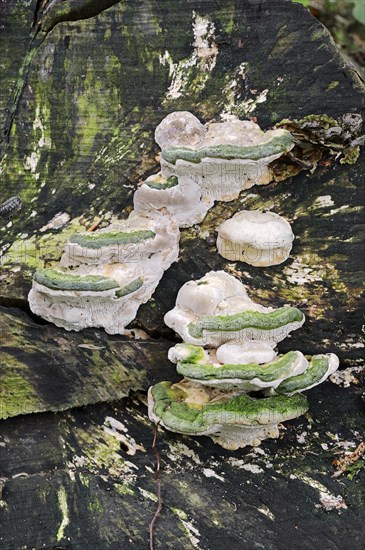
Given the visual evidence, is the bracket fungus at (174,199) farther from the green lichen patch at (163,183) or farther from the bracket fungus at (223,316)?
the bracket fungus at (223,316)

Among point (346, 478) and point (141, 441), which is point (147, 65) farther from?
point (346, 478)

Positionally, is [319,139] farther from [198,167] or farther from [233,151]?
[198,167]

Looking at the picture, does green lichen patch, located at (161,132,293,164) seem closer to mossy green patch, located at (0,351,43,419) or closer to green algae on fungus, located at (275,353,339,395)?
green algae on fungus, located at (275,353,339,395)

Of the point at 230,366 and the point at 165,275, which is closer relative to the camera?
the point at 230,366

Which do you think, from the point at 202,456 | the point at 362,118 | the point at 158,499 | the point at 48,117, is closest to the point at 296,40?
the point at 362,118

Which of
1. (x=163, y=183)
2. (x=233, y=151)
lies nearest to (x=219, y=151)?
(x=233, y=151)

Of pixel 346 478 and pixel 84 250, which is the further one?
pixel 346 478
